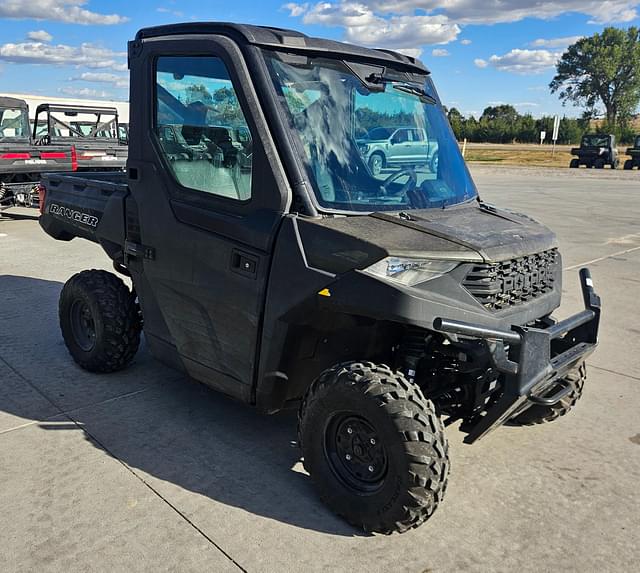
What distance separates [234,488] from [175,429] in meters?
0.75

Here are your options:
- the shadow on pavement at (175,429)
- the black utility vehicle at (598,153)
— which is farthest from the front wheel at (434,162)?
the black utility vehicle at (598,153)

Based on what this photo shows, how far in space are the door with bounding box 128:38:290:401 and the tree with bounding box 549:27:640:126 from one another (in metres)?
79.8

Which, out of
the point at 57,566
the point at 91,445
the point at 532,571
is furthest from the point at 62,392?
the point at 532,571

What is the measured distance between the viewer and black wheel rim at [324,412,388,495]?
292cm

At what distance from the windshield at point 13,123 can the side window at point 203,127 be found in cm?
1112

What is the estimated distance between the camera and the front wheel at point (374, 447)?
274 centimetres

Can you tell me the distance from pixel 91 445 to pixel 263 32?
238 cm

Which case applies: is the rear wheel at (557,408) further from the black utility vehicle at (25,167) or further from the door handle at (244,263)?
the black utility vehicle at (25,167)

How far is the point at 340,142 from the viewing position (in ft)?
10.5

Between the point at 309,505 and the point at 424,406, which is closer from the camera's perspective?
the point at 424,406

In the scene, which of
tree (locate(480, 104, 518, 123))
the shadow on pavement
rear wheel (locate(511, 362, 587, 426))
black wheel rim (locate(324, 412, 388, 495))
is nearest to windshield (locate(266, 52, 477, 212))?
black wheel rim (locate(324, 412, 388, 495))

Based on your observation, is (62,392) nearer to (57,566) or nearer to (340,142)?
(57,566)

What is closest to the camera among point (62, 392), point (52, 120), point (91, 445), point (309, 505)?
point (309, 505)

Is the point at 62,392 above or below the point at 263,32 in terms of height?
below
